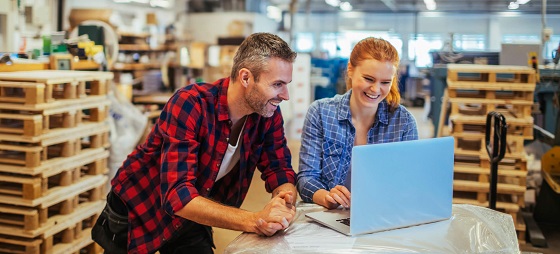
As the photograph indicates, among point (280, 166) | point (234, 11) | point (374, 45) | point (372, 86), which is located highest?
point (234, 11)

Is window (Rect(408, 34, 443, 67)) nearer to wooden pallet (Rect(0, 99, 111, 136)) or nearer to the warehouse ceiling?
the warehouse ceiling

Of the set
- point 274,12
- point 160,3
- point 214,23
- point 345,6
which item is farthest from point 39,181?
point 345,6

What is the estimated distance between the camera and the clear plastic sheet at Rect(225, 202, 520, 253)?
2029 mm

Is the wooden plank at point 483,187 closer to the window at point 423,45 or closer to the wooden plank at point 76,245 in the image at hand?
the wooden plank at point 76,245

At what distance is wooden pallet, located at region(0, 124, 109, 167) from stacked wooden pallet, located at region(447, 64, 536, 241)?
3035 mm

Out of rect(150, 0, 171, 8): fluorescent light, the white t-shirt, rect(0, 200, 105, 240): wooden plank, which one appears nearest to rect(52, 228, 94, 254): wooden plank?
rect(0, 200, 105, 240): wooden plank

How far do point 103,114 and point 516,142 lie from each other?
3546 mm

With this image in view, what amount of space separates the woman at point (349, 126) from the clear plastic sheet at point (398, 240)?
529 millimetres

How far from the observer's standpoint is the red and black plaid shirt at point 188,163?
2301mm

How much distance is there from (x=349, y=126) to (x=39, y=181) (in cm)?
222

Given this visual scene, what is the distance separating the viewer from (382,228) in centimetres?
215

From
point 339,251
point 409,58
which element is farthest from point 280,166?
point 409,58

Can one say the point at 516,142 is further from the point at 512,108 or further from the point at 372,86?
the point at 372,86

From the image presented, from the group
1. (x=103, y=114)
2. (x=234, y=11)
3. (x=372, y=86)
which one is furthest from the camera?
(x=234, y=11)
